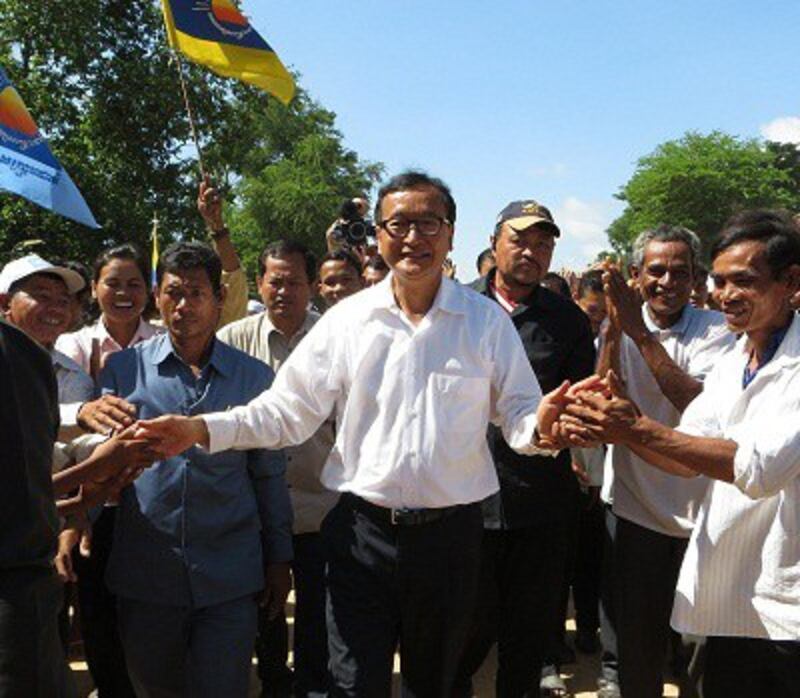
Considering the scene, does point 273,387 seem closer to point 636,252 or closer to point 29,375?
point 29,375

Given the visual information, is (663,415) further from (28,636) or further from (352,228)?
(352,228)

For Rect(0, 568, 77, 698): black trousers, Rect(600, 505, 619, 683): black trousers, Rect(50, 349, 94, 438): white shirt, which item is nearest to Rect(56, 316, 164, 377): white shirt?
Rect(50, 349, 94, 438): white shirt

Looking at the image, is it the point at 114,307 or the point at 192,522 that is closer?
the point at 192,522

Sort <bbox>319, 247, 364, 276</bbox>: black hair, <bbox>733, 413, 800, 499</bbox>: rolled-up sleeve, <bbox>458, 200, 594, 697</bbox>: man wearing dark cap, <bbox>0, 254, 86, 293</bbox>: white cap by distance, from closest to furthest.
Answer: <bbox>733, 413, 800, 499</bbox>: rolled-up sleeve
<bbox>0, 254, 86, 293</bbox>: white cap
<bbox>458, 200, 594, 697</bbox>: man wearing dark cap
<bbox>319, 247, 364, 276</bbox>: black hair

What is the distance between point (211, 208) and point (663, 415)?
3.18 meters

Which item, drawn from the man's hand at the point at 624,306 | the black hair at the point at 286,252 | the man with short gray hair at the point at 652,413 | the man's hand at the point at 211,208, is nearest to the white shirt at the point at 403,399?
the man's hand at the point at 624,306

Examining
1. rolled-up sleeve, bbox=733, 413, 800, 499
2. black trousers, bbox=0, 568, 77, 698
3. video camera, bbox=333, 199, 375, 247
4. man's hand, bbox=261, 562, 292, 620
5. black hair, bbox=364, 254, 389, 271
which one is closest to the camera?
black trousers, bbox=0, 568, 77, 698

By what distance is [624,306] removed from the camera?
3.72 meters

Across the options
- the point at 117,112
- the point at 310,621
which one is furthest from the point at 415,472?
the point at 117,112

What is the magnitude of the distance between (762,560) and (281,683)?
280 centimetres

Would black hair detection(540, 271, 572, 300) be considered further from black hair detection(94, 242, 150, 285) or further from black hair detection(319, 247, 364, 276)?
black hair detection(94, 242, 150, 285)

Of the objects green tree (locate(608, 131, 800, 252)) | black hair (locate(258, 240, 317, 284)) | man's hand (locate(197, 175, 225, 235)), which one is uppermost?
green tree (locate(608, 131, 800, 252))

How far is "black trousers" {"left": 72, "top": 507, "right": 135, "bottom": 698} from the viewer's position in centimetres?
407

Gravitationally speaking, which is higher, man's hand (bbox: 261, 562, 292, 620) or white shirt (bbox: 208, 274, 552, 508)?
white shirt (bbox: 208, 274, 552, 508)
